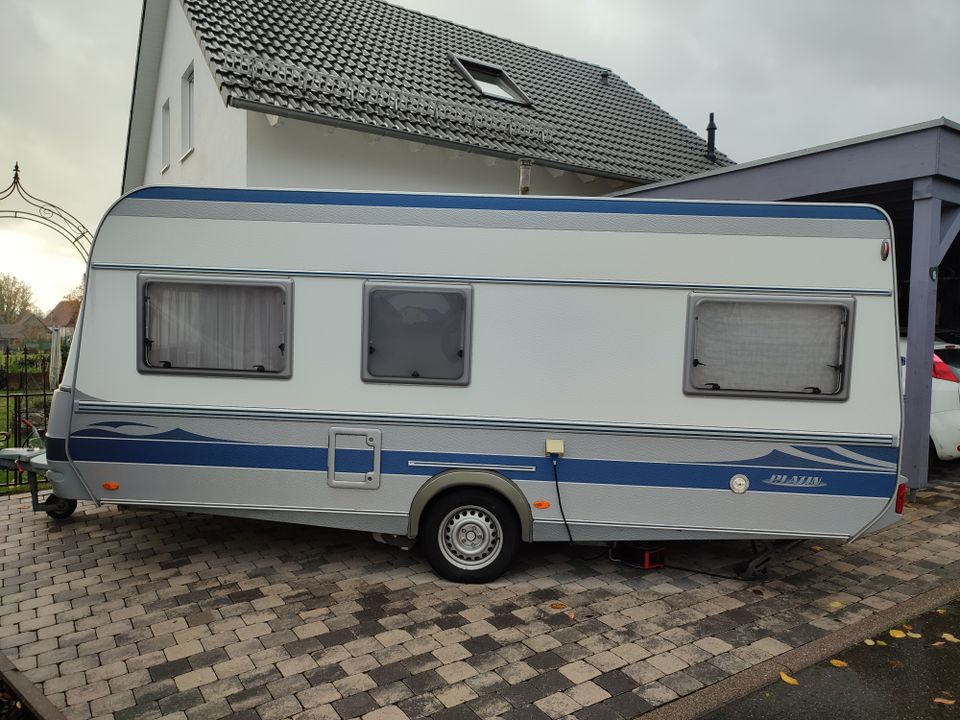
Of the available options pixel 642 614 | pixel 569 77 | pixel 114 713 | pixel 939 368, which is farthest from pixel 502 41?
pixel 114 713

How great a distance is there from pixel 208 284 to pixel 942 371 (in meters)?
7.83

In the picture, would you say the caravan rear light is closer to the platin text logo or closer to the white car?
the white car

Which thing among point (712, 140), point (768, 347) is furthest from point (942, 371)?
point (712, 140)

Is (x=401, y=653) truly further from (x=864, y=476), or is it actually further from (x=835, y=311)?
(x=835, y=311)

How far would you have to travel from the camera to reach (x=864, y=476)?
4707 mm

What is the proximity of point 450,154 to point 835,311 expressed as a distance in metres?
7.19

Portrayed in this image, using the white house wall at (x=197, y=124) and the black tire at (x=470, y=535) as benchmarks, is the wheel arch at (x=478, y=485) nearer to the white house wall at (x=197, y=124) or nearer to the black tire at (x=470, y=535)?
the black tire at (x=470, y=535)

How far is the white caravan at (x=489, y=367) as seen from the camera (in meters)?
4.73

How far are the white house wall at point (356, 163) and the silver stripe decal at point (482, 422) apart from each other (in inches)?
196

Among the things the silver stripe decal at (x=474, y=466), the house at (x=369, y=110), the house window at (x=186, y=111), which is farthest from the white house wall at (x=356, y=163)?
Answer: the silver stripe decal at (x=474, y=466)

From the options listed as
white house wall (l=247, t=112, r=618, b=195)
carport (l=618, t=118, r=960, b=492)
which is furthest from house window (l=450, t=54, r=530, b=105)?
carport (l=618, t=118, r=960, b=492)

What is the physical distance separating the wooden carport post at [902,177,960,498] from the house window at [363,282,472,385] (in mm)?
4944

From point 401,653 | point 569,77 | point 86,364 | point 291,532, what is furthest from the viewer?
point 569,77

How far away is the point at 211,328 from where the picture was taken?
4.98m
